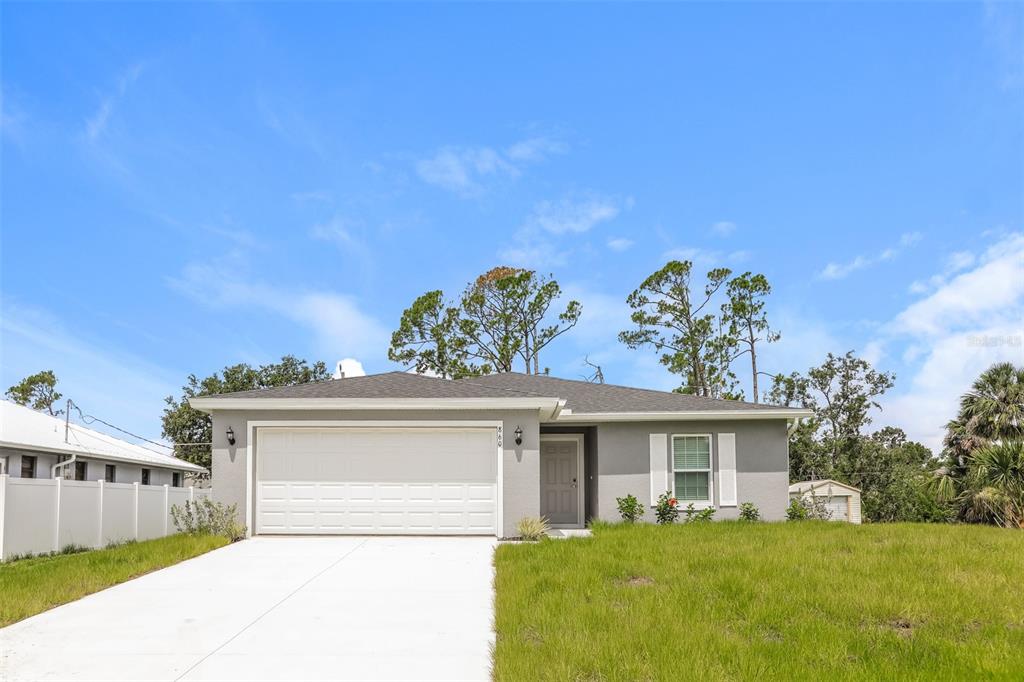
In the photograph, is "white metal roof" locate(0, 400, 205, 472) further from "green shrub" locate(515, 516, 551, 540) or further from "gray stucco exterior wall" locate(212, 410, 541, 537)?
"green shrub" locate(515, 516, 551, 540)

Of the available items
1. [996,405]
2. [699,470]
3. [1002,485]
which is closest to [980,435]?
[996,405]

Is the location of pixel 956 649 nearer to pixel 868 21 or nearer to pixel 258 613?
pixel 258 613

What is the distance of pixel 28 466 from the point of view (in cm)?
2116

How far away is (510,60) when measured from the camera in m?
16.7

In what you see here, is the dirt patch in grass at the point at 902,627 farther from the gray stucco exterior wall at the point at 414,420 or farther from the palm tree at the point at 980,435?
the palm tree at the point at 980,435

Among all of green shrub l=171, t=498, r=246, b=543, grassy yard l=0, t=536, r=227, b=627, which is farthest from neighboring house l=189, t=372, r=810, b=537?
grassy yard l=0, t=536, r=227, b=627

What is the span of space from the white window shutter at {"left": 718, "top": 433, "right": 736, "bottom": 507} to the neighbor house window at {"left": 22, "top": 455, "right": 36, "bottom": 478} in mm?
17188

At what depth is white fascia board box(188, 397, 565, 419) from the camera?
1475 cm

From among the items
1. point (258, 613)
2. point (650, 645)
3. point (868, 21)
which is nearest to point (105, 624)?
point (258, 613)

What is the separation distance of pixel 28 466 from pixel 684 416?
1665 cm

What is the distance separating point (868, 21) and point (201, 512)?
1526 centimetres

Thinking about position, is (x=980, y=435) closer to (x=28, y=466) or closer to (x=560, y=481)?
(x=560, y=481)

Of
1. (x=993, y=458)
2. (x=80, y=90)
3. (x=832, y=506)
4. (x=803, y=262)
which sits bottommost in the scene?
(x=832, y=506)

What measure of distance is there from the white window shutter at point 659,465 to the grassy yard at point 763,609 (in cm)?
542
